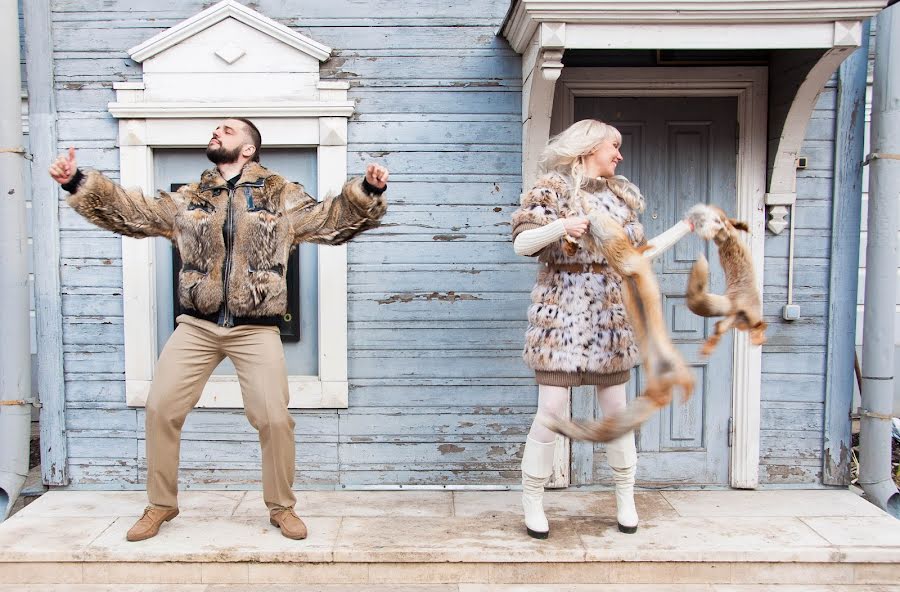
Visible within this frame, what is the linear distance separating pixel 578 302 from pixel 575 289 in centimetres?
6

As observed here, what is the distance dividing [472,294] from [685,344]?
4.16 ft

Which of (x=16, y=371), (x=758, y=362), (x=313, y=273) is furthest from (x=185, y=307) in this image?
(x=758, y=362)

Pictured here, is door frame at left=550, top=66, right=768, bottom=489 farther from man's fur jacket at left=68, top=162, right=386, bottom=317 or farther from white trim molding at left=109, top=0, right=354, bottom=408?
man's fur jacket at left=68, top=162, right=386, bottom=317

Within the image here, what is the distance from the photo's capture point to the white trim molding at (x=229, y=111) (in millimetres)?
4582

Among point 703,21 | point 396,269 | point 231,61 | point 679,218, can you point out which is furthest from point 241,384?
point 703,21

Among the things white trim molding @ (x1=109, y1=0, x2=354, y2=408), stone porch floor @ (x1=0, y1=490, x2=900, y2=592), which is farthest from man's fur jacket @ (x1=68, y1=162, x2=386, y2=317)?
stone porch floor @ (x1=0, y1=490, x2=900, y2=592)

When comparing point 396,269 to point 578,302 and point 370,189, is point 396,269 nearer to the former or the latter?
point 370,189

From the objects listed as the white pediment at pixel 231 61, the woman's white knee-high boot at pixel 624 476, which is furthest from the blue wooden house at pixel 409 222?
the woman's white knee-high boot at pixel 624 476

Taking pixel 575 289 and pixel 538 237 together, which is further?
pixel 575 289

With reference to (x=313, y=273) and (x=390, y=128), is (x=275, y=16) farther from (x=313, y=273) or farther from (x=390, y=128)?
(x=313, y=273)

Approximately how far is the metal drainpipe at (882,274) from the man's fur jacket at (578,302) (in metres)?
1.61

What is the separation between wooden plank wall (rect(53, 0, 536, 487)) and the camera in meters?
4.64

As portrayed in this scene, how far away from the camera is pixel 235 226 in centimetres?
383

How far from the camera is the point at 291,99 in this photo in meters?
4.63
